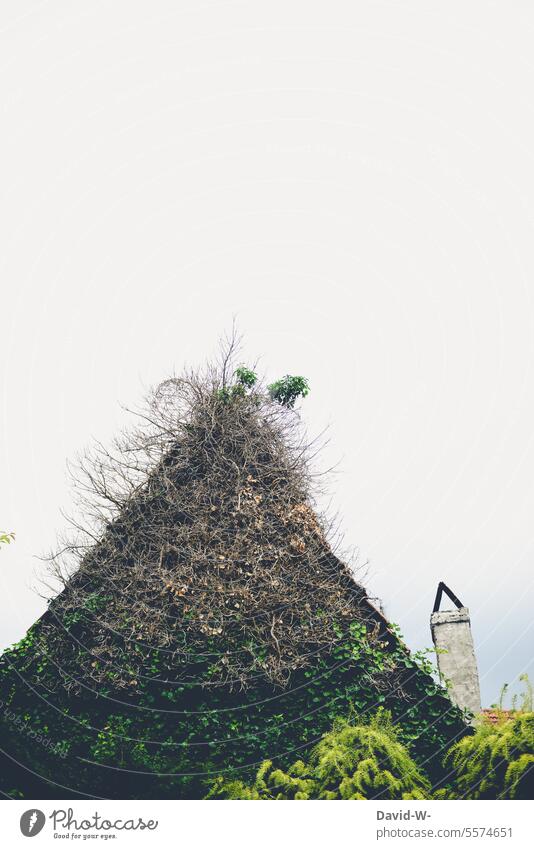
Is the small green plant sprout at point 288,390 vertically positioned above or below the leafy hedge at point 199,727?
above

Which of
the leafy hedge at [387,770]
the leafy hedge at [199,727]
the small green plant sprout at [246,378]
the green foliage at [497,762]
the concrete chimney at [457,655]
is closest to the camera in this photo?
the green foliage at [497,762]

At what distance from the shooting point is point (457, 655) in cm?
980

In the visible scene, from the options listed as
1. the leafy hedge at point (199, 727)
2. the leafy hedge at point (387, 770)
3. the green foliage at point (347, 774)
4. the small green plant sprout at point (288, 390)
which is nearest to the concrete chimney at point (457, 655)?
the leafy hedge at point (199, 727)

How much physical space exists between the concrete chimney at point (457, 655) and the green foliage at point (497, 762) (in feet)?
4.05

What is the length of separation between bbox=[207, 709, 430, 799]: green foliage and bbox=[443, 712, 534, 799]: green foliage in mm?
663

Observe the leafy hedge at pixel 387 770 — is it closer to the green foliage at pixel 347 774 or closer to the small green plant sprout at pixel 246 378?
the green foliage at pixel 347 774

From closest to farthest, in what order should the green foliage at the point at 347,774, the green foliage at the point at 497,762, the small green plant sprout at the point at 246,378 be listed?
the green foliage at the point at 497,762, the green foliage at the point at 347,774, the small green plant sprout at the point at 246,378

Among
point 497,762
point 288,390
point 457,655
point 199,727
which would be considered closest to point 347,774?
point 497,762

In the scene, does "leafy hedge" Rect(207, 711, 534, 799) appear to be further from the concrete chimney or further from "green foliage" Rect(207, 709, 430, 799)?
the concrete chimney

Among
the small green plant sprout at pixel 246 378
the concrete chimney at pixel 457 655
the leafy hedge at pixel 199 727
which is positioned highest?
the small green plant sprout at pixel 246 378

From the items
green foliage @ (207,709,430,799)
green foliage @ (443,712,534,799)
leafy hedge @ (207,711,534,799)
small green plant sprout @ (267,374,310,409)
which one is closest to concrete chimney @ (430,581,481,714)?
leafy hedge @ (207,711,534,799)

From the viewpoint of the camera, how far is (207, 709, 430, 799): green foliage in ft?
25.2

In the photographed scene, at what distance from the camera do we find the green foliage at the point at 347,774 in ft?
25.2

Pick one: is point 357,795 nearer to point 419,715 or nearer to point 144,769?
point 419,715
